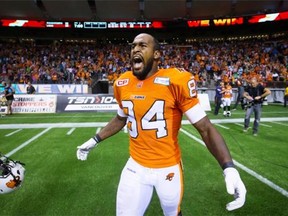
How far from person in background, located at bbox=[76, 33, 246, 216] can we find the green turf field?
1858 mm

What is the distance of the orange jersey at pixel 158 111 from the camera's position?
2512 mm

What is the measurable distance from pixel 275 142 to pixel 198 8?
84.1 feet

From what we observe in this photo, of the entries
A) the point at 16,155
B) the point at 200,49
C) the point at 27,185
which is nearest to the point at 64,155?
the point at 16,155

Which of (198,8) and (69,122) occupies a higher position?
(198,8)

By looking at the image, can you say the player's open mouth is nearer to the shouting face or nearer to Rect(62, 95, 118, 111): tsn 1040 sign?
the shouting face

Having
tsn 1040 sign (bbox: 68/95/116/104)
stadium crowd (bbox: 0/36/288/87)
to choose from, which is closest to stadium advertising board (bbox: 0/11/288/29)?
stadium crowd (bbox: 0/36/288/87)

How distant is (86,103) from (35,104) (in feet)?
10.3

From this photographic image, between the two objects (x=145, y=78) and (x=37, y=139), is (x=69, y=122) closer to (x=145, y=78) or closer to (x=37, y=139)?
(x=37, y=139)

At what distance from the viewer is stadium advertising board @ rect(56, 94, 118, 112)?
17.4 m

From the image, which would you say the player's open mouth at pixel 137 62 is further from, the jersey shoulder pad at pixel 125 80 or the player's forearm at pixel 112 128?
the player's forearm at pixel 112 128

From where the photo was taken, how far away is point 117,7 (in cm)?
3133

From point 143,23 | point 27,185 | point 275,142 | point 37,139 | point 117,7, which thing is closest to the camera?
point 27,185

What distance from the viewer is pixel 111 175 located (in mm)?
6016

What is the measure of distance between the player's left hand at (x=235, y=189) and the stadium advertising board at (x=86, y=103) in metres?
15.4
